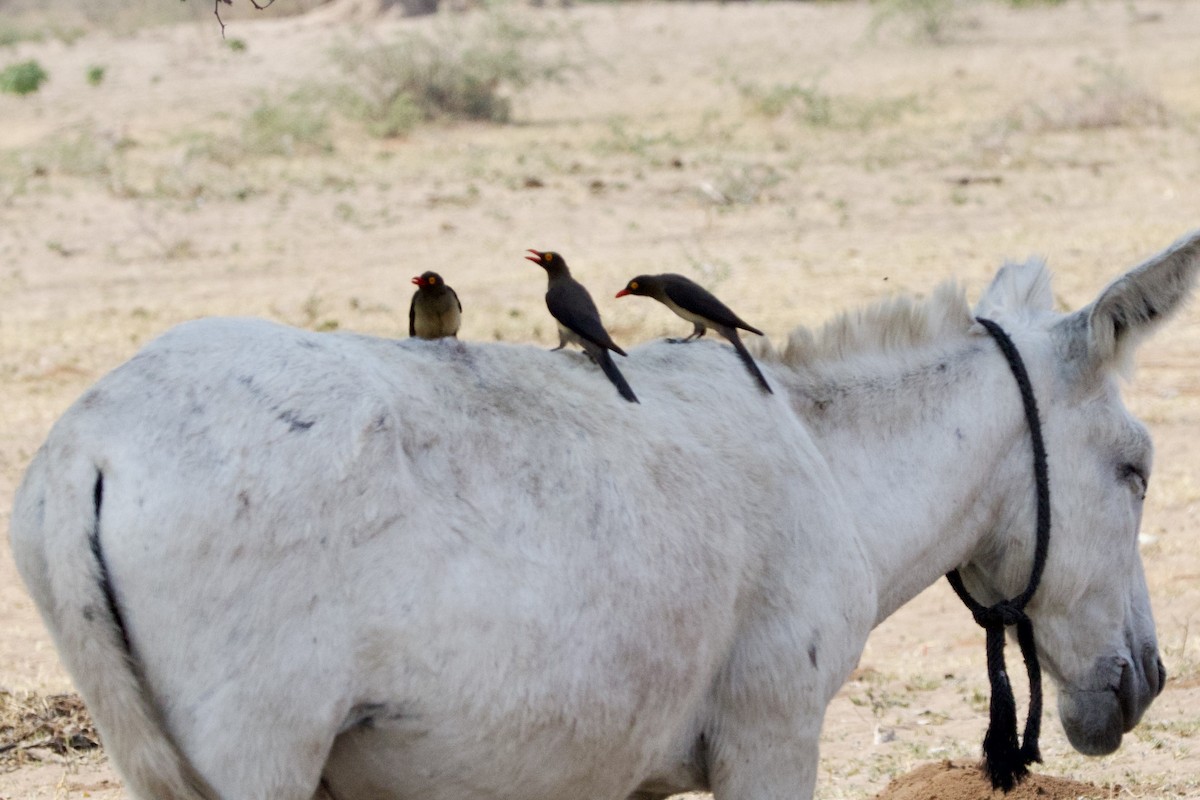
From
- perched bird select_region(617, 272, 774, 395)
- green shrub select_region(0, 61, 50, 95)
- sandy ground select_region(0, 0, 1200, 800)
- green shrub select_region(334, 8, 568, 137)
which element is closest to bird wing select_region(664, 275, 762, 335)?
perched bird select_region(617, 272, 774, 395)

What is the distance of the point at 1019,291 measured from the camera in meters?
3.78

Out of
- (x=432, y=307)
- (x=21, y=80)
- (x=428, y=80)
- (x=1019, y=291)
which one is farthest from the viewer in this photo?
(x=21, y=80)

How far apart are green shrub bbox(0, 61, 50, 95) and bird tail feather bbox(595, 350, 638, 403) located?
25.0 m

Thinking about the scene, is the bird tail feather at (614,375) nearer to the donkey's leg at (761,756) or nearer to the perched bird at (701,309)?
the perched bird at (701,309)

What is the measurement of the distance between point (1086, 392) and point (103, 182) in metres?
15.6

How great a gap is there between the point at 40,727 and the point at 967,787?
3025 mm

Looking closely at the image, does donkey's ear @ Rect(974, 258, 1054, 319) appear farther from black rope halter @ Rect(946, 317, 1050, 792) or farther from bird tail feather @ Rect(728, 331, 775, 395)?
bird tail feather @ Rect(728, 331, 775, 395)

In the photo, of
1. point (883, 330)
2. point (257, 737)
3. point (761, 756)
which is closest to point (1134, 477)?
point (883, 330)

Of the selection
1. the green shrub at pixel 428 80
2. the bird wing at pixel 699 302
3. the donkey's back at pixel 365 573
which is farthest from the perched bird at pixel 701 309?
the green shrub at pixel 428 80

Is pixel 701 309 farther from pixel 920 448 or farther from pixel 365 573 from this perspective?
pixel 365 573

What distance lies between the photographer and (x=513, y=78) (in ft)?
76.3

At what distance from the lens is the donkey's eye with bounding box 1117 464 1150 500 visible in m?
3.51

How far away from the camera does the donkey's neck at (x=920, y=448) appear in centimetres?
336

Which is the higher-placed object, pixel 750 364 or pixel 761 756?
pixel 750 364
